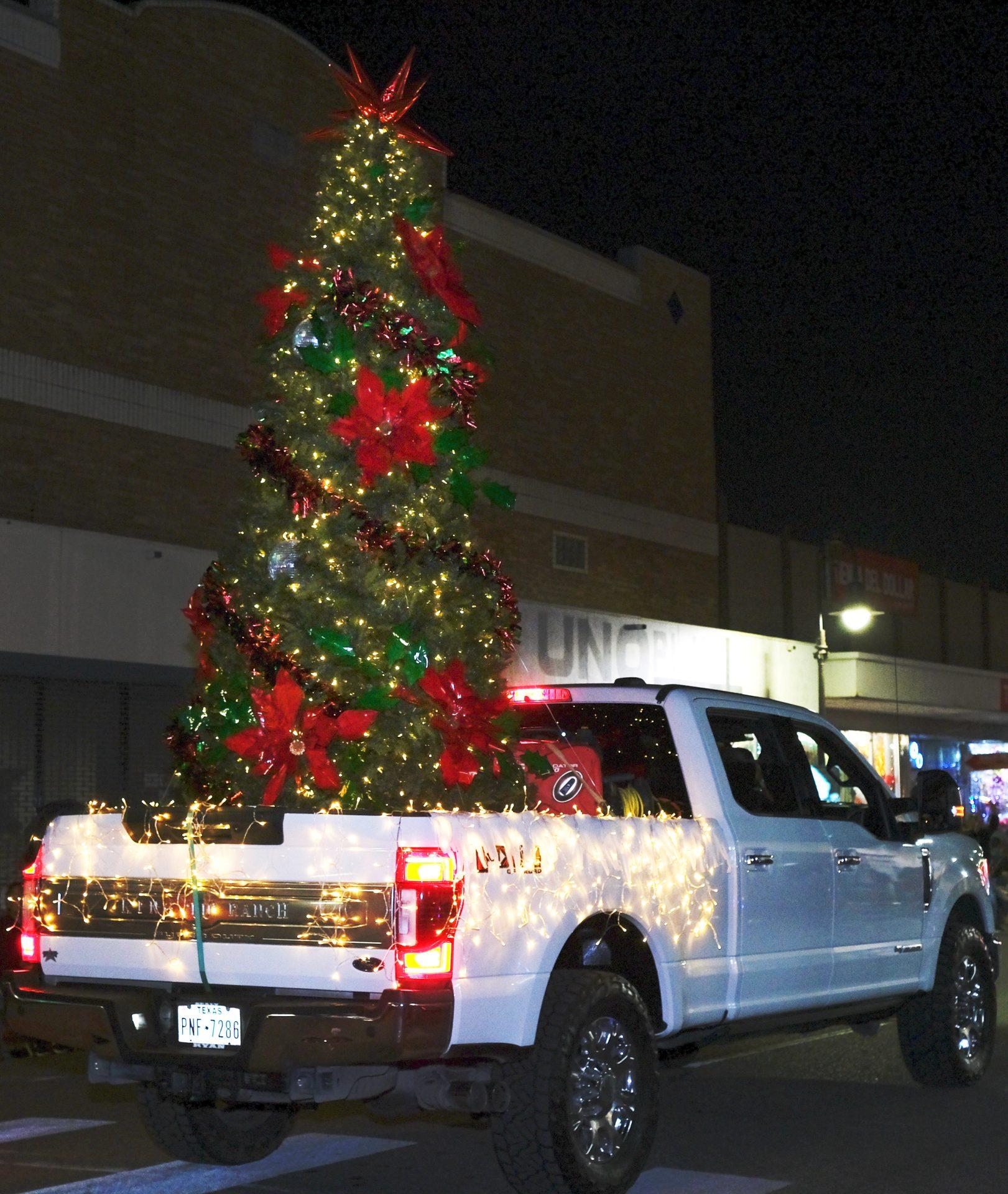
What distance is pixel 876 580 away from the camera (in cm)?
3406

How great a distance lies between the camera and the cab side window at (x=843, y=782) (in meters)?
8.83

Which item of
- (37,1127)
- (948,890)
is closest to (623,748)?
(948,890)

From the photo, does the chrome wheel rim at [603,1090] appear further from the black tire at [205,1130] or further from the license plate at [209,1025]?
the black tire at [205,1130]

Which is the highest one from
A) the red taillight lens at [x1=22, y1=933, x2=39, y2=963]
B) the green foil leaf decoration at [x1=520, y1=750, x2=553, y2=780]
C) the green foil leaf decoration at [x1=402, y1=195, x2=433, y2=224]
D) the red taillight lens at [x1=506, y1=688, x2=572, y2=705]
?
the green foil leaf decoration at [x1=402, y1=195, x2=433, y2=224]

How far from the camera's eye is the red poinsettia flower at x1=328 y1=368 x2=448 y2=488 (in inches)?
333

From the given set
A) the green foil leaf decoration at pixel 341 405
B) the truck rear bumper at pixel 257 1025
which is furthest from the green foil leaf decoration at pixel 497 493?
the truck rear bumper at pixel 257 1025

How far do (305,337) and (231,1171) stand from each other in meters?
4.04

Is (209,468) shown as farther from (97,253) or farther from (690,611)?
(690,611)

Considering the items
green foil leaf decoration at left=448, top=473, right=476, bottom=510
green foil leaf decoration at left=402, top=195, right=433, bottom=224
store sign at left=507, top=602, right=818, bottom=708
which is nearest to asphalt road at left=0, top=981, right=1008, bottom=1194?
green foil leaf decoration at left=448, top=473, right=476, bottom=510

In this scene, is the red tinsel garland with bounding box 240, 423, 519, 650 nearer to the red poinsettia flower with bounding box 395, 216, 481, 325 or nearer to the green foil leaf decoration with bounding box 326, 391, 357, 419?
the green foil leaf decoration with bounding box 326, 391, 357, 419

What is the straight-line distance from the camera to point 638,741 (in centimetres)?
837

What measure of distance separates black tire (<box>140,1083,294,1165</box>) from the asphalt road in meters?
0.09

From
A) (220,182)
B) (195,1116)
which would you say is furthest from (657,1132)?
(220,182)

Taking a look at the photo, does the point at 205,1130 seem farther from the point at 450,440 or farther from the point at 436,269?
the point at 436,269
